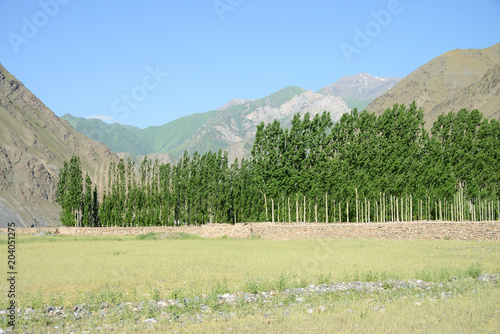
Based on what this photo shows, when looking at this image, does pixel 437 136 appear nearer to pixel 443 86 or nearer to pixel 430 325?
pixel 430 325

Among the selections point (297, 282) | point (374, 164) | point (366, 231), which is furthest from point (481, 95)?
point (297, 282)

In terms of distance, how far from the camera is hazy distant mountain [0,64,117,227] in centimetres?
8938

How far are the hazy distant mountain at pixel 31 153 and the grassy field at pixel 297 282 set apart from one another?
207 ft

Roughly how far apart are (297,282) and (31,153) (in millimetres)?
113664

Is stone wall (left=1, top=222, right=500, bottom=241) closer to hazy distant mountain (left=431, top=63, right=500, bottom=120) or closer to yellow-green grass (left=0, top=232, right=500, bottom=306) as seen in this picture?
yellow-green grass (left=0, top=232, right=500, bottom=306)

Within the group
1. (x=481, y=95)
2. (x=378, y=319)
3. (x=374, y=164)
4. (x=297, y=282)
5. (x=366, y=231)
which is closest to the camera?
(x=378, y=319)

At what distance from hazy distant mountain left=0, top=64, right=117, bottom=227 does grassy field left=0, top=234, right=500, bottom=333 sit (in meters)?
63.2

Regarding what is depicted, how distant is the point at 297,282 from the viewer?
14547 millimetres

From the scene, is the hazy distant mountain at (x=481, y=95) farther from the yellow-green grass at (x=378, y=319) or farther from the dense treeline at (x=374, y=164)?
the yellow-green grass at (x=378, y=319)

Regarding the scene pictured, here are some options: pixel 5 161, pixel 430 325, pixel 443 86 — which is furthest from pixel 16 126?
pixel 443 86

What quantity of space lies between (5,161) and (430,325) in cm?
10869

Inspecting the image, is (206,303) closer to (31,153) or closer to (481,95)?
(31,153)

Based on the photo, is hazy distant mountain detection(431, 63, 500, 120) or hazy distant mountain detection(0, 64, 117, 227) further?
hazy distant mountain detection(431, 63, 500, 120)

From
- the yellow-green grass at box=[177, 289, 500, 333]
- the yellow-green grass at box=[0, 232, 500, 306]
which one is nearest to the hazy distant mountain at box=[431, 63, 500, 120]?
the yellow-green grass at box=[0, 232, 500, 306]
